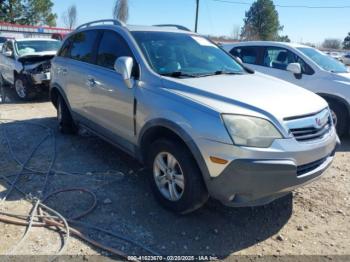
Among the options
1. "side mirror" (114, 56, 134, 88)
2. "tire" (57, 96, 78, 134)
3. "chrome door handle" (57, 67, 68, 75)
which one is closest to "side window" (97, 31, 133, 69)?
"side mirror" (114, 56, 134, 88)

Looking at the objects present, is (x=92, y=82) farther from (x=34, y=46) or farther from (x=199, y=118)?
(x=34, y=46)

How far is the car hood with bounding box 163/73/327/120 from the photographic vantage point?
316 cm

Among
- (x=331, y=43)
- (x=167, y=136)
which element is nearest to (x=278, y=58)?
(x=167, y=136)

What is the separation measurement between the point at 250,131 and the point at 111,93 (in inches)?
77.1

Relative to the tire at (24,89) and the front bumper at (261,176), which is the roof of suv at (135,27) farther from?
the tire at (24,89)

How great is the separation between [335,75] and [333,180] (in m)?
2.68

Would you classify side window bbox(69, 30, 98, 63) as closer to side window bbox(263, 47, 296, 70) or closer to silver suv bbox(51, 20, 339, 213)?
silver suv bbox(51, 20, 339, 213)

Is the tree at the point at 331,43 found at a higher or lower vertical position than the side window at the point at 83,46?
lower

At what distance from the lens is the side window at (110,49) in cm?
429

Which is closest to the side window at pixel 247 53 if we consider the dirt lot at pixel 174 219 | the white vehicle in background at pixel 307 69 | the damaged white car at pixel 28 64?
the white vehicle in background at pixel 307 69

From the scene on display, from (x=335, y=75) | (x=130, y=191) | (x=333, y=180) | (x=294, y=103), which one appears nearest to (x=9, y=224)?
(x=130, y=191)

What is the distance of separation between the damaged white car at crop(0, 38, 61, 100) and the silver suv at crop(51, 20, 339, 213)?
431cm

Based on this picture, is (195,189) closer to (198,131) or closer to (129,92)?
(198,131)

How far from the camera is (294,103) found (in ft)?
11.0
